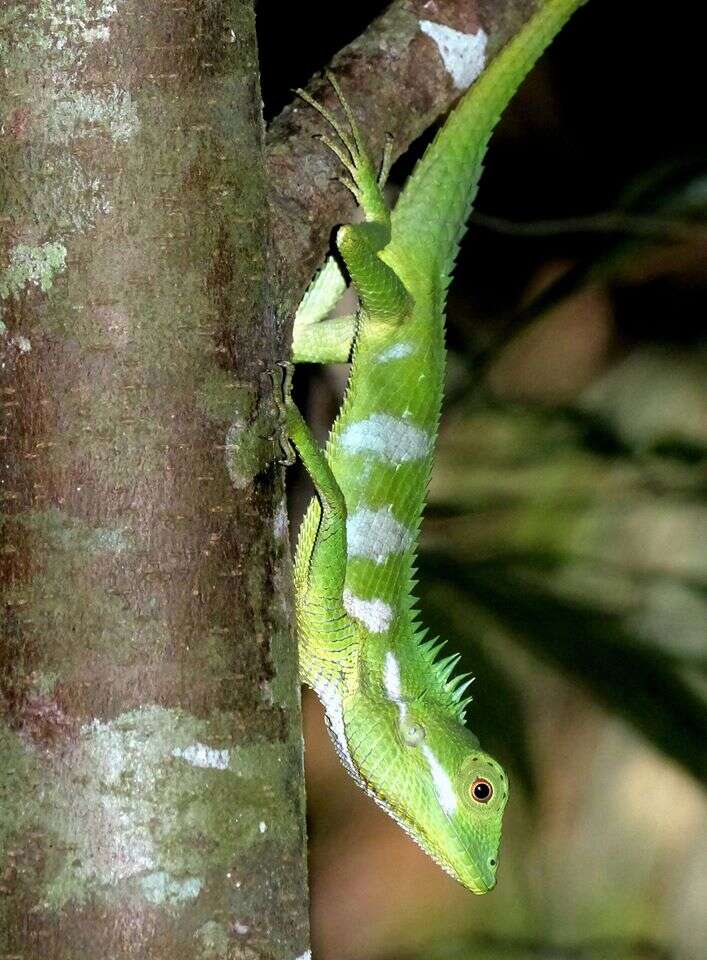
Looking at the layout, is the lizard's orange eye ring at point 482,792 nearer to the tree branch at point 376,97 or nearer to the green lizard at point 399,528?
the green lizard at point 399,528

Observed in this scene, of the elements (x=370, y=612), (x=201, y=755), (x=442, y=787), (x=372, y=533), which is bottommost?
(x=442, y=787)

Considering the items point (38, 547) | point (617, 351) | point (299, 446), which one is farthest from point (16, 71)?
point (617, 351)

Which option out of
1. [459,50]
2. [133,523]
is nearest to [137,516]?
[133,523]

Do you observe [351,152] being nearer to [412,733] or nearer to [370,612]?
[370,612]

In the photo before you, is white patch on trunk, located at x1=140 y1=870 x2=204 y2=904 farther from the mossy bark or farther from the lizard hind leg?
the lizard hind leg

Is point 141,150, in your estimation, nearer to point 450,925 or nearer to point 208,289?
point 208,289

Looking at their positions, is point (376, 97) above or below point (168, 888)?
above

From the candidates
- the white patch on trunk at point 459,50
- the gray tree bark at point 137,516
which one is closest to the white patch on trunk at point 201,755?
the gray tree bark at point 137,516
